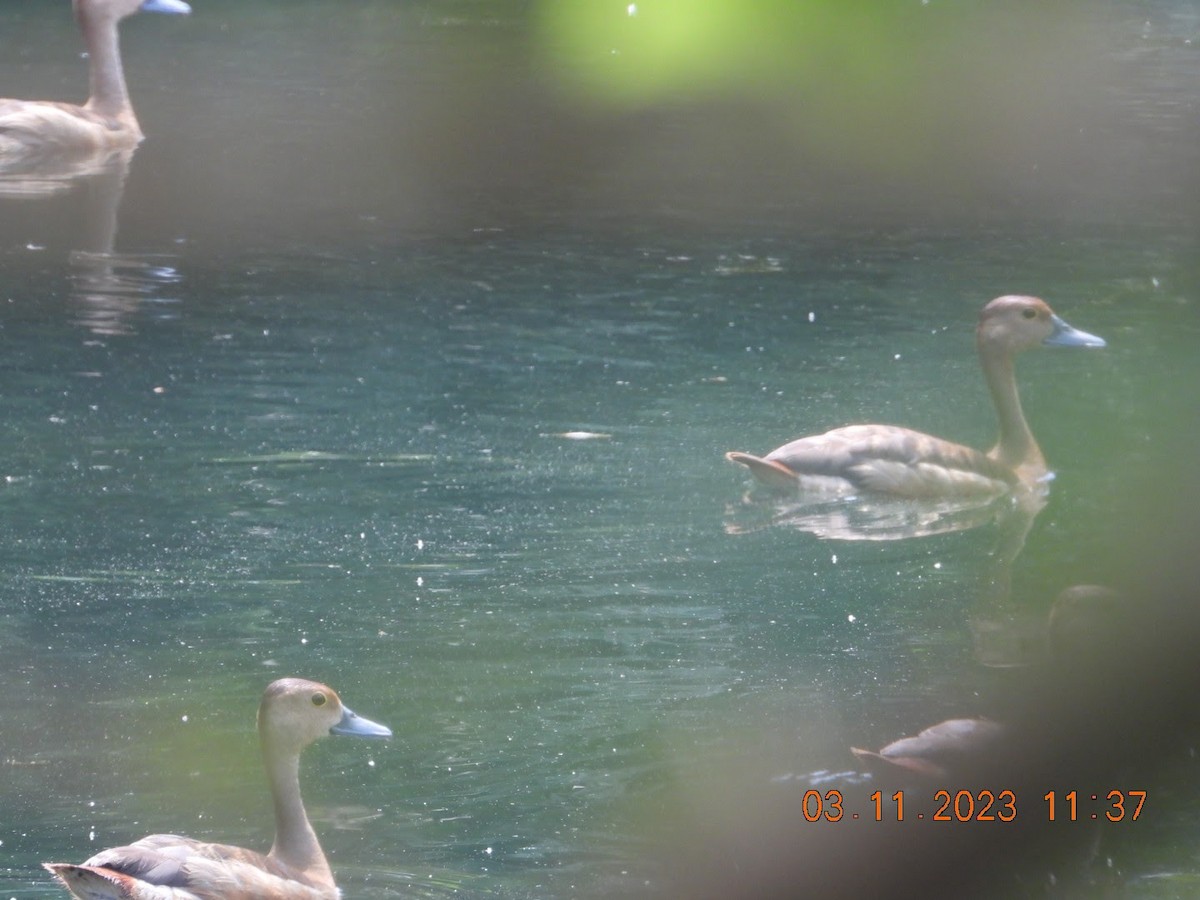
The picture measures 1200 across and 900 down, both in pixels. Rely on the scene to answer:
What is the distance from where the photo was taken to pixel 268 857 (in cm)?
425

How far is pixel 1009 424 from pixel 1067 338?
65cm

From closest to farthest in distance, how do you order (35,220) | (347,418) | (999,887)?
(999,887) < (347,418) < (35,220)

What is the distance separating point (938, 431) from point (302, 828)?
4882 mm

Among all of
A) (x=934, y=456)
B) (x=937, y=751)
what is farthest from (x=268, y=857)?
(x=934, y=456)

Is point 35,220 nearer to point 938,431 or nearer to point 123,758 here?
point 938,431

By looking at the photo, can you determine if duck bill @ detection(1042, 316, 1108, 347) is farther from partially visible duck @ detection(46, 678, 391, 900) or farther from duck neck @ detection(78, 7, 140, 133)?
duck neck @ detection(78, 7, 140, 133)

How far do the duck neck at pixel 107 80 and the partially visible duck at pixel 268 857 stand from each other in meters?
10.6

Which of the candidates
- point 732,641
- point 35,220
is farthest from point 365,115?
point 732,641

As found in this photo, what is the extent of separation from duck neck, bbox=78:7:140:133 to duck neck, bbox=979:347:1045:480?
322 inches

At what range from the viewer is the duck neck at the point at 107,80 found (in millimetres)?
14578

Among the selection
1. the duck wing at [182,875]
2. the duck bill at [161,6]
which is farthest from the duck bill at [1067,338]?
the duck bill at [161,6]

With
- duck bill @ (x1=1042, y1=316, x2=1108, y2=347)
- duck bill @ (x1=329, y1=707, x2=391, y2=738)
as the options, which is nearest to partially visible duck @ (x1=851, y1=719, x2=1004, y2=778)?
duck bill @ (x1=329, y1=707, x2=391, y2=738)

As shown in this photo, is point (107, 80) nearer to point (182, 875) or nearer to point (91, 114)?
point (91, 114)

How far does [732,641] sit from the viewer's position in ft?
19.7
